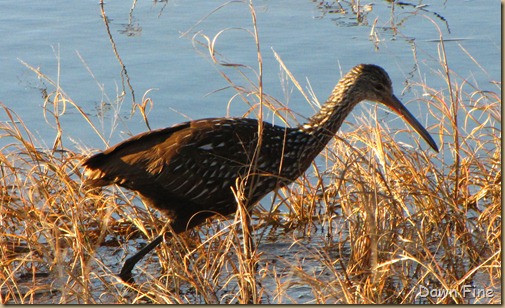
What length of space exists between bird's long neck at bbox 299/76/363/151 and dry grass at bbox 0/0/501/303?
8.6 inches

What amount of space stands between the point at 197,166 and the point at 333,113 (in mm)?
844

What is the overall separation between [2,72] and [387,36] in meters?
3.04

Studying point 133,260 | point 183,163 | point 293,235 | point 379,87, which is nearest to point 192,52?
point 379,87

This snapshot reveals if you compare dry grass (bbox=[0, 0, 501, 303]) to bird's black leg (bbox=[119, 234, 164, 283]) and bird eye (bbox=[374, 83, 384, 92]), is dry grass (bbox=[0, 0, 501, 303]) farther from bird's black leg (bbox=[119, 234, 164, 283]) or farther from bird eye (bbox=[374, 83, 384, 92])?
bird eye (bbox=[374, 83, 384, 92])

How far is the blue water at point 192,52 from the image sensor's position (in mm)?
7387

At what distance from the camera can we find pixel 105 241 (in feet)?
19.7

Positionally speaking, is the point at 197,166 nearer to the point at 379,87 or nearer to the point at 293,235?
the point at 293,235

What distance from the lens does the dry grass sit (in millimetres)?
4750

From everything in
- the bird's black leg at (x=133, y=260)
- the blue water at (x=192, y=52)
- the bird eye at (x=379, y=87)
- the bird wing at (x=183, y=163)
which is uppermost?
the bird eye at (x=379, y=87)

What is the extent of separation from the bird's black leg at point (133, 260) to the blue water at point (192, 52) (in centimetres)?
155

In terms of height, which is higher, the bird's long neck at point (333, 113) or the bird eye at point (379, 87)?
the bird eye at point (379, 87)

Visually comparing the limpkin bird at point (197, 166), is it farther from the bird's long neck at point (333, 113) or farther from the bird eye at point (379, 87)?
the bird eye at point (379, 87)

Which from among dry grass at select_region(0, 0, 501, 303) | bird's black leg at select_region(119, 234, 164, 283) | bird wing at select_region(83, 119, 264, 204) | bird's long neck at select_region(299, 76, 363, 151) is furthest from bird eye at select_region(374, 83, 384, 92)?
bird's black leg at select_region(119, 234, 164, 283)

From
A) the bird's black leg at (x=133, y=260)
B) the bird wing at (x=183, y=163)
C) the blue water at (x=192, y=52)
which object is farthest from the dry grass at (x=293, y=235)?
the blue water at (x=192, y=52)
